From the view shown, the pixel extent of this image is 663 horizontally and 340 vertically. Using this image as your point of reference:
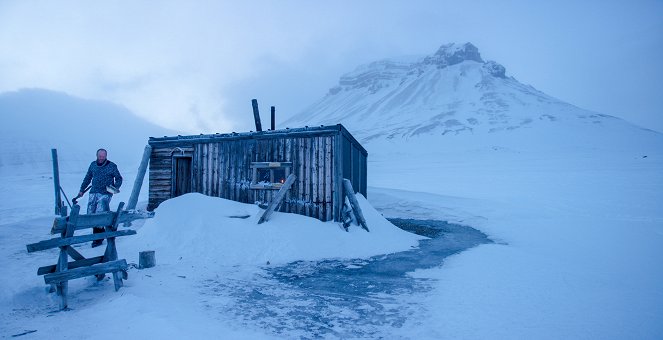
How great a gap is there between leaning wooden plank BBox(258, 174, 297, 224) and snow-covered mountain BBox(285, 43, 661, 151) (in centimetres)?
6241

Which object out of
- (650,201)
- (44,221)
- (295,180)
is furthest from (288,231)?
(650,201)

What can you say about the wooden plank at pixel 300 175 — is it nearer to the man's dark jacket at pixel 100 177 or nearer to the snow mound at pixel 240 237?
the snow mound at pixel 240 237

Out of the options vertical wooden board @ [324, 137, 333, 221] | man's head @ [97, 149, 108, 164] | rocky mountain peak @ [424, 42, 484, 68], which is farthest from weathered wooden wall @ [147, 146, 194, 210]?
rocky mountain peak @ [424, 42, 484, 68]

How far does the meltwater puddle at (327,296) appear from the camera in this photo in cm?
436

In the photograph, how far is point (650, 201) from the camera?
19.2m

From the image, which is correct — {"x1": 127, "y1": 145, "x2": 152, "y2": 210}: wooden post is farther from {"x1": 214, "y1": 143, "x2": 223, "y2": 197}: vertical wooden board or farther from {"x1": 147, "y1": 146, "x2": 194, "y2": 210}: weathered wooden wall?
{"x1": 214, "y1": 143, "x2": 223, "y2": 197}: vertical wooden board

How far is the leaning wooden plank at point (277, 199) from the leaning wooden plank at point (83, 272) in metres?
4.22

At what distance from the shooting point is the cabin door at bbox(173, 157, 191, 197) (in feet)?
40.8

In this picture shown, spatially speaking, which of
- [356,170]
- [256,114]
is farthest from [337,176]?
[256,114]

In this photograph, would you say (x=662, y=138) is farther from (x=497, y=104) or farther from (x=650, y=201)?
(x=650, y=201)

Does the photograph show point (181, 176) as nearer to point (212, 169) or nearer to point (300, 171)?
point (212, 169)

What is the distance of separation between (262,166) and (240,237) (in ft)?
10.6

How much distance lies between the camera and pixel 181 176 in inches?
494

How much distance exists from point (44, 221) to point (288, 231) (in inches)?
388
